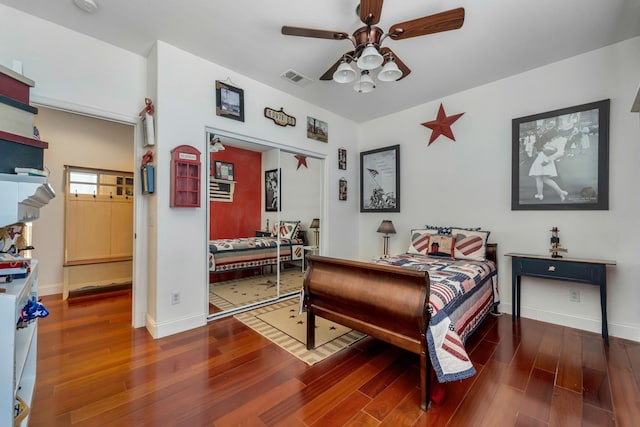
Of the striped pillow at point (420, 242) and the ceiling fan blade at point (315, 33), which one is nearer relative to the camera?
the ceiling fan blade at point (315, 33)

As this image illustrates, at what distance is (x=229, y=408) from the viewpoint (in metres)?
1.69

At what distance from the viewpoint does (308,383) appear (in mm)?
1937

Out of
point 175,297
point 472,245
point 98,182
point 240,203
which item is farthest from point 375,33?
point 98,182

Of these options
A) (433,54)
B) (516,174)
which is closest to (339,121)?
(433,54)

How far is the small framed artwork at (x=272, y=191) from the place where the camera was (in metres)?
3.71

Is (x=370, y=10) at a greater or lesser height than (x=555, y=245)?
greater

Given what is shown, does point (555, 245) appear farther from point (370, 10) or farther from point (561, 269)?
point (370, 10)

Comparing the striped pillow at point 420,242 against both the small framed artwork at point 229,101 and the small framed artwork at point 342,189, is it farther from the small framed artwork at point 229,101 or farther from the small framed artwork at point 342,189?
the small framed artwork at point 229,101

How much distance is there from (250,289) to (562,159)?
3.99 meters

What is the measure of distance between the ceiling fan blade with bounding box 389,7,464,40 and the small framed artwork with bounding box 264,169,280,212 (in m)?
2.19

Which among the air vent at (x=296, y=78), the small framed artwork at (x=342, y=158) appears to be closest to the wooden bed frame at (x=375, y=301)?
the air vent at (x=296, y=78)

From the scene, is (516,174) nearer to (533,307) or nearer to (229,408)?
(533,307)

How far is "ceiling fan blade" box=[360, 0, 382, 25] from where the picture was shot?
1.75m

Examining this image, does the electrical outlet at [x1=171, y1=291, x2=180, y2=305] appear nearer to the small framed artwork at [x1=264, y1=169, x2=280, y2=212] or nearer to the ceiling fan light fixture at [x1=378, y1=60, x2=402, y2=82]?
the small framed artwork at [x1=264, y1=169, x2=280, y2=212]
